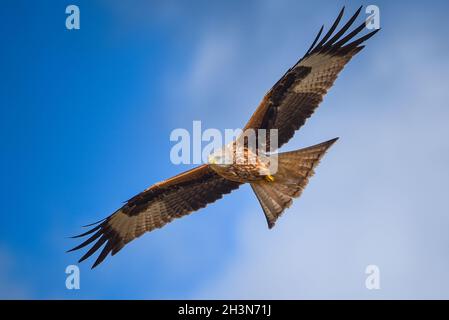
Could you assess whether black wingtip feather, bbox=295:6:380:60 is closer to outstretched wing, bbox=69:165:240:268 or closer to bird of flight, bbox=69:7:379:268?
bird of flight, bbox=69:7:379:268

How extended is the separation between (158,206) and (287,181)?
97.1 inches

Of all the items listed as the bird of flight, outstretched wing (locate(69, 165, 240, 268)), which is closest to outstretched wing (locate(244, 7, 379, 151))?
the bird of flight

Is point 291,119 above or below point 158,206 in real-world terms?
above

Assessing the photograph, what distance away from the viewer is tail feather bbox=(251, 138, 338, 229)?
8398 millimetres

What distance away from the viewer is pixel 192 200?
9.69 meters

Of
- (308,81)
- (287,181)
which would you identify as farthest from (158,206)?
(308,81)

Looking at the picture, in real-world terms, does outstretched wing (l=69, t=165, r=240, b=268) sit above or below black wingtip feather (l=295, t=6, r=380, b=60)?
below

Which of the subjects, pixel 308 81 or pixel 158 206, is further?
pixel 158 206

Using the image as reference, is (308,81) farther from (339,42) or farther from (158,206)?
(158,206)

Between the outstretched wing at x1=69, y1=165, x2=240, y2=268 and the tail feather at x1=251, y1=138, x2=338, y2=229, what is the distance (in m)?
0.77

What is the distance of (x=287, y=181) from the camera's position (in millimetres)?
8641

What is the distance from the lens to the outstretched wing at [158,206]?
31.0ft

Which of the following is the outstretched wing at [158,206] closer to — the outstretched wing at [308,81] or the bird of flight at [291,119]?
the bird of flight at [291,119]
